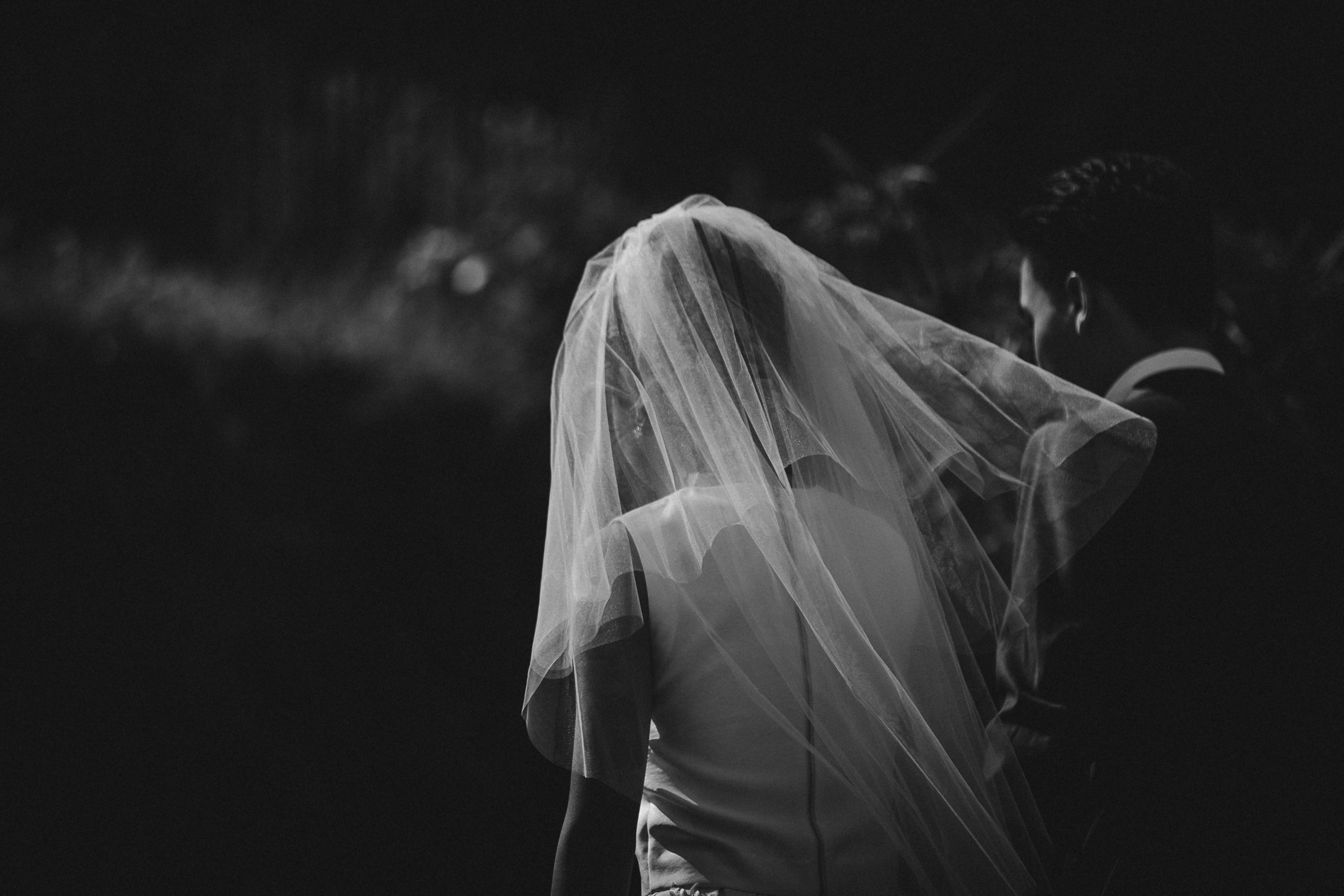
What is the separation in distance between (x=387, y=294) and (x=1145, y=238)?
7.47 ft

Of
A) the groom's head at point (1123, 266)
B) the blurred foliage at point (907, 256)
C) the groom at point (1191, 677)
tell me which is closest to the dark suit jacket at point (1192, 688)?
the groom at point (1191, 677)

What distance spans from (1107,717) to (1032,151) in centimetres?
253

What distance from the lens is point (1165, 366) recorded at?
1475 millimetres

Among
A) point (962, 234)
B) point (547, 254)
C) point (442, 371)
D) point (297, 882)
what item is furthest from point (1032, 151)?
point (297, 882)

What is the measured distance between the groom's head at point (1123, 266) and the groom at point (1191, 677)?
98 millimetres

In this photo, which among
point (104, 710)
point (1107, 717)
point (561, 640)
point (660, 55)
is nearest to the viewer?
point (561, 640)

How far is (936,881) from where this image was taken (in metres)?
1.26

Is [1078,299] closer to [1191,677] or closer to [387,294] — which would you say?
[1191,677]

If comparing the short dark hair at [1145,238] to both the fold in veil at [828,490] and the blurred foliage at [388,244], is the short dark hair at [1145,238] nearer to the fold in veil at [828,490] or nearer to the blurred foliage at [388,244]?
the fold in veil at [828,490]

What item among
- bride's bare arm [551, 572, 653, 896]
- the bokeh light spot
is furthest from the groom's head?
the bokeh light spot

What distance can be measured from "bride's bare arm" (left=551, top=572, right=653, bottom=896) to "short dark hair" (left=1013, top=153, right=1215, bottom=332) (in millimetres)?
961

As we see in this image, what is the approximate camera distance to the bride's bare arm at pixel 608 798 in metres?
1.13

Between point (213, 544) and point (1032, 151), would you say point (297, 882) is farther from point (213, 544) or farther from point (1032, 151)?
point (1032, 151)

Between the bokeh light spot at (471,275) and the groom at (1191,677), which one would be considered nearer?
the groom at (1191,677)
